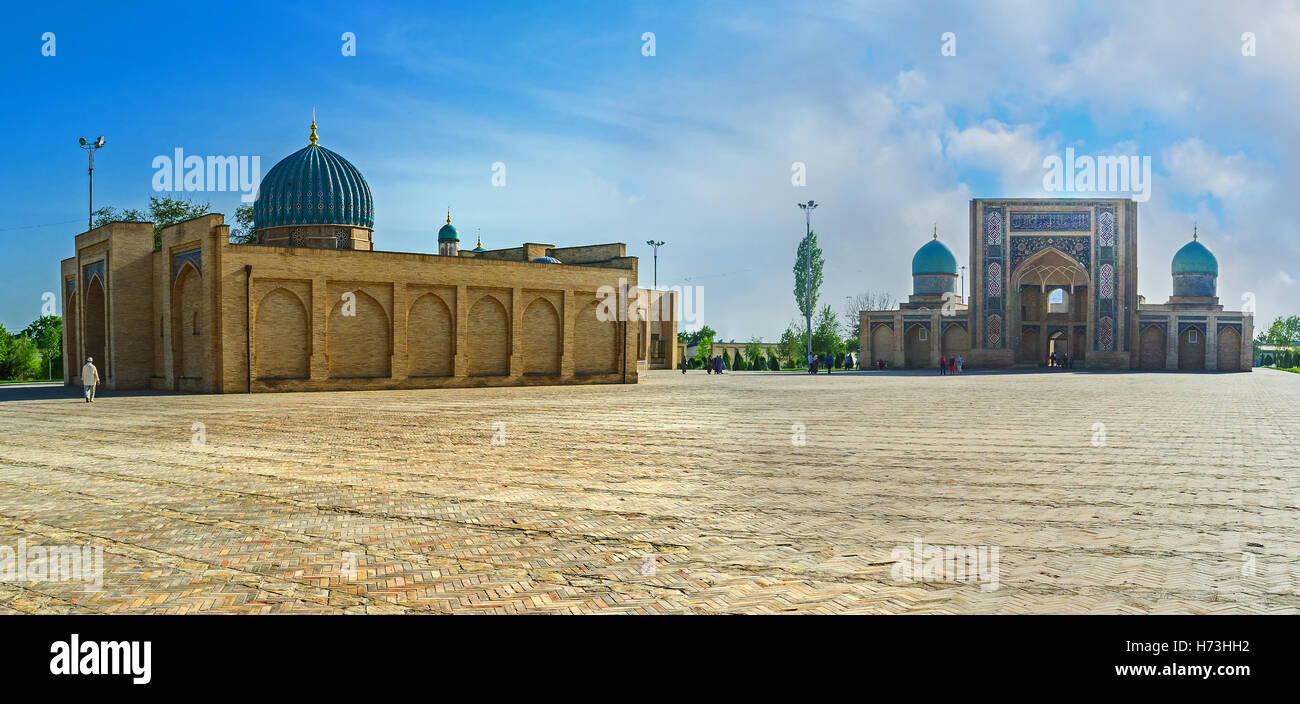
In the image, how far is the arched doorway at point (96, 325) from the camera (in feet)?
88.9

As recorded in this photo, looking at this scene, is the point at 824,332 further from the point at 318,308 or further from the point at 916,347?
the point at 318,308

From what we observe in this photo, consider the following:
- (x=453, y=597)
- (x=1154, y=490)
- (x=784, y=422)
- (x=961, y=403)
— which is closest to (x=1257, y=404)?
(x=961, y=403)

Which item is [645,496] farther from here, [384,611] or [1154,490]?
[1154,490]

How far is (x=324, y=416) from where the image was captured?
15.2 metres

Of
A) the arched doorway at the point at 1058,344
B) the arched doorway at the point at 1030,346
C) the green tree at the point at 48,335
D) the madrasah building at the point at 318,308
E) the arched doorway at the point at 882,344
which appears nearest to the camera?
the madrasah building at the point at 318,308

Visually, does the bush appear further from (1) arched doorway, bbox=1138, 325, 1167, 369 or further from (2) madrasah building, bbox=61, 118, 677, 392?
(1) arched doorway, bbox=1138, 325, 1167, 369

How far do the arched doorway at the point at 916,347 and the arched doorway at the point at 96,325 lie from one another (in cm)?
3791

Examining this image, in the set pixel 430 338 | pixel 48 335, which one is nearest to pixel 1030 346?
pixel 430 338

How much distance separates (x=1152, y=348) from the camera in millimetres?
47344

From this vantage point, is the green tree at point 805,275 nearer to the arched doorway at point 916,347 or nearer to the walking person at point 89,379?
the arched doorway at point 916,347

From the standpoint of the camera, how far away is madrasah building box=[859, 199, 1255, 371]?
151ft

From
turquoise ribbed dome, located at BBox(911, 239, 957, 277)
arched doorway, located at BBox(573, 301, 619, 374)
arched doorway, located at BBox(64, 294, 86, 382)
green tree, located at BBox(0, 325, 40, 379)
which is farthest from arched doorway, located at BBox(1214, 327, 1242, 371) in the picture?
green tree, located at BBox(0, 325, 40, 379)

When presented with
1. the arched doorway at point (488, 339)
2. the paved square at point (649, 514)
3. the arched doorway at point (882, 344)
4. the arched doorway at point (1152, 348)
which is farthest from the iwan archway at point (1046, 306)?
the paved square at point (649, 514)

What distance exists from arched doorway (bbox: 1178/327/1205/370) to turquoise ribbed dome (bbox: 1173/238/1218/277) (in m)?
3.92
